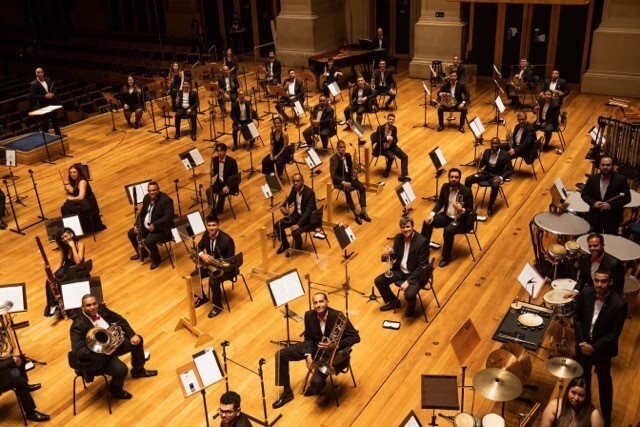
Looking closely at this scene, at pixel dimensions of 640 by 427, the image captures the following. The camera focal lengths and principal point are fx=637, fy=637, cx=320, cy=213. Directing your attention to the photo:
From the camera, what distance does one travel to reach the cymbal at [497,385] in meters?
5.59

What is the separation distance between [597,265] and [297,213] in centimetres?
459

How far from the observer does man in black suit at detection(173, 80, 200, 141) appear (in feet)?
49.0

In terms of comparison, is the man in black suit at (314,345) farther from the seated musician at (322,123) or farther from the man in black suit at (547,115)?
the man in black suit at (547,115)

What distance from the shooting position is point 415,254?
819 centimetres

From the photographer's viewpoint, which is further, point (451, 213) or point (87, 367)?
point (451, 213)

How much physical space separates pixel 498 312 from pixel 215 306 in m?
3.77

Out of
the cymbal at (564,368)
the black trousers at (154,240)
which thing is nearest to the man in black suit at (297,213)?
the black trousers at (154,240)

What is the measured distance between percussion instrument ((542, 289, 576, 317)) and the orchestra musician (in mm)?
11785

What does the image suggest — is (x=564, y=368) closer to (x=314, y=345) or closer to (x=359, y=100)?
(x=314, y=345)

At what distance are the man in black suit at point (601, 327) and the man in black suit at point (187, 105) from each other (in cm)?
1081

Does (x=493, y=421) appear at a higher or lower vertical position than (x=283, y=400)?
higher

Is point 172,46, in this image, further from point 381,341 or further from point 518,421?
point 518,421

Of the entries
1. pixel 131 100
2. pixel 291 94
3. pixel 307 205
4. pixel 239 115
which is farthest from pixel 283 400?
pixel 131 100

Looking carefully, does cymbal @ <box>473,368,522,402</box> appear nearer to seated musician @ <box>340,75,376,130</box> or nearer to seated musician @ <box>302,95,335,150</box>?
seated musician @ <box>302,95,335,150</box>
